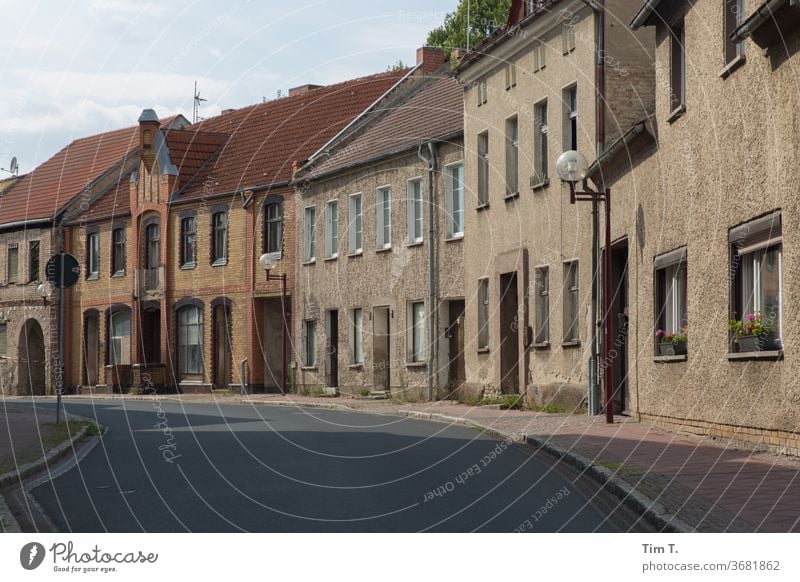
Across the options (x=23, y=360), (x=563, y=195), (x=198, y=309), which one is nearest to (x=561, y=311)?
(x=563, y=195)

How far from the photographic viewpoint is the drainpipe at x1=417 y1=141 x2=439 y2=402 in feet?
107

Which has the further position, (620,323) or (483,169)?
(483,169)

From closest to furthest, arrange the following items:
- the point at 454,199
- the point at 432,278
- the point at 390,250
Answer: the point at 454,199, the point at 432,278, the point at 390,250

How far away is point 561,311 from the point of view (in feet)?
84.2

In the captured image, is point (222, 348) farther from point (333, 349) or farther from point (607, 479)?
point (607, 479)

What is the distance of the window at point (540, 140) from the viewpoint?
1067 inches

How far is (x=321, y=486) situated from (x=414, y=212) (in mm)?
21900

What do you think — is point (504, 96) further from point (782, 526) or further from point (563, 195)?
point (782, 526)

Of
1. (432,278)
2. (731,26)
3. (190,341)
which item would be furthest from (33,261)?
(731,26)

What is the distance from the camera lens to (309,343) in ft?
131

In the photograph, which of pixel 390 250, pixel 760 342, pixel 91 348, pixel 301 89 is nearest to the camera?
pixel 760 342

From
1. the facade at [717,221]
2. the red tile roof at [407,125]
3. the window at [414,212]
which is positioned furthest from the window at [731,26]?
the window at [414,212]

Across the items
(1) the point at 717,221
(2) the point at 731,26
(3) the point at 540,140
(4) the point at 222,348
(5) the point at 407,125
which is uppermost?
(5) the point at 407,125

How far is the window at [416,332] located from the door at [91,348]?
18.3 metres
